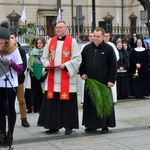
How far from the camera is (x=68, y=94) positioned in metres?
7.67

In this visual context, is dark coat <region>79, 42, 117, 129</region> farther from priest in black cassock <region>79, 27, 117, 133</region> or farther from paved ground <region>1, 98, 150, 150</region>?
paved ground <region>1, 98, 150, 150</region>

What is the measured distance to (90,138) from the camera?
7500 mm

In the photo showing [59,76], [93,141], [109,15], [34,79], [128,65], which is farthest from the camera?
[109,15]

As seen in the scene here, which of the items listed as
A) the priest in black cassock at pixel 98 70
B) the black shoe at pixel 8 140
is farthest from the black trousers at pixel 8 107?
the priest in black cassock at pixel 98 70

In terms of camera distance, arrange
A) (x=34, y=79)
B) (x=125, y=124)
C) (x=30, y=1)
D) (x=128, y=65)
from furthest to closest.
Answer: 1. (x=30, y=1)
2. (x=128, y=65)
3. (x=34, y=79)
4. (x=125, y=124)

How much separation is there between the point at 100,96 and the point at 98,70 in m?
0.49

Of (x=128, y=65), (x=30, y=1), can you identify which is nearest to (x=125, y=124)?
(x=128, y=65)

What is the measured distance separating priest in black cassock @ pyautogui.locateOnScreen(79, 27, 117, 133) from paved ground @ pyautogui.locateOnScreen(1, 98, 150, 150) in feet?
0.65

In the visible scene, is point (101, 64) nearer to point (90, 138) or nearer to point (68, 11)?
point (90, 138)

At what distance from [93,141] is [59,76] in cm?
131

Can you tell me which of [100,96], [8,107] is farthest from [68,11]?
[8,107]

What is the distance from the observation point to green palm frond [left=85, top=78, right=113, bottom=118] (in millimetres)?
7652

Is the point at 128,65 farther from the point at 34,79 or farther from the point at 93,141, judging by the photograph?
the point at 93,141

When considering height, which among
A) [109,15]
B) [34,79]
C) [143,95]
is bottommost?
[143,95]
